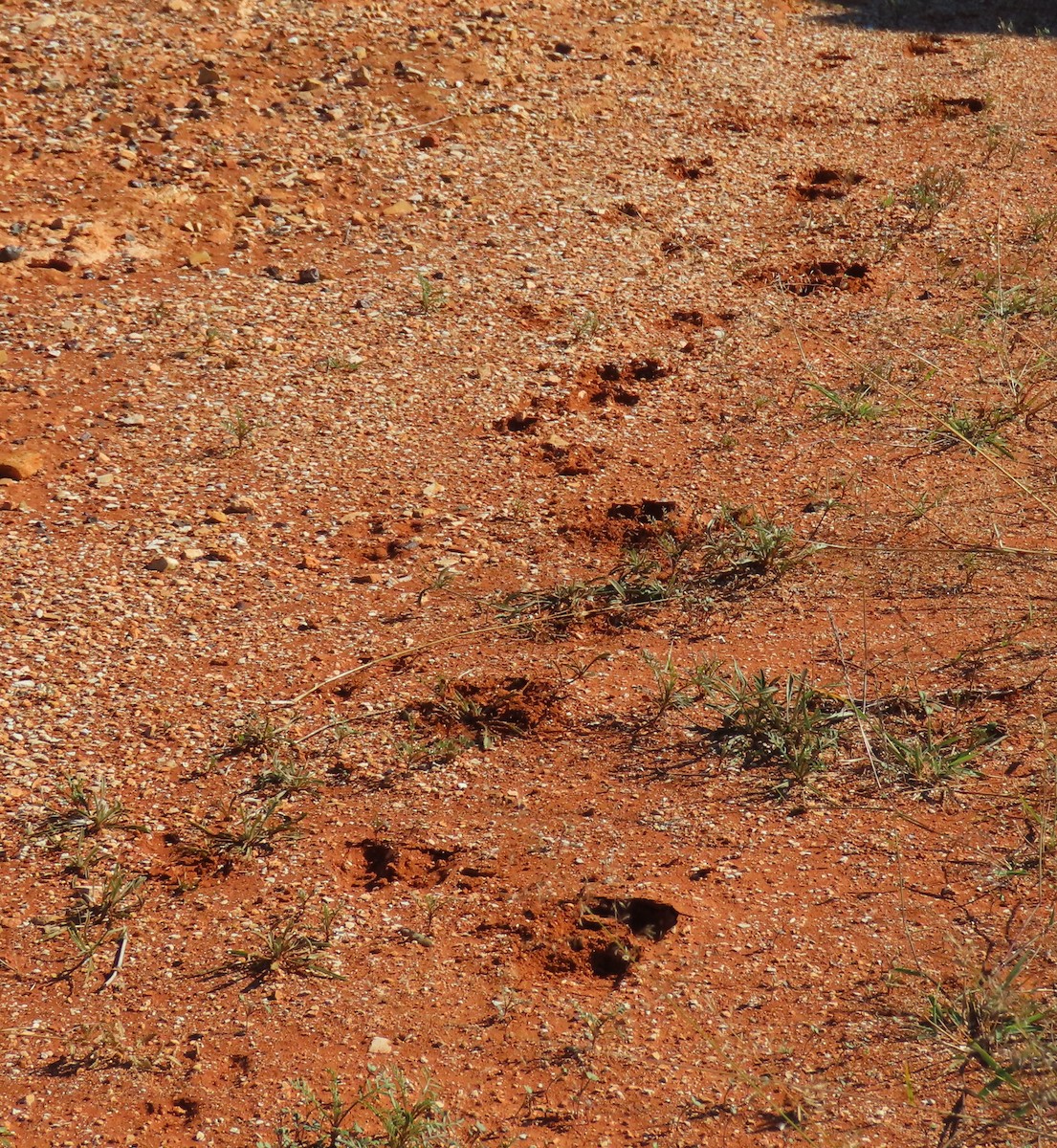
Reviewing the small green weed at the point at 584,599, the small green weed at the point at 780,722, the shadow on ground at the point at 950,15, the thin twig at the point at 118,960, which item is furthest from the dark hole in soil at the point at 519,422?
the shadow on ground at the point at 950,15

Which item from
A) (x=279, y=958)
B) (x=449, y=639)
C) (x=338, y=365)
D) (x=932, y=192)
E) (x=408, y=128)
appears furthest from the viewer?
(x=408, y=128)

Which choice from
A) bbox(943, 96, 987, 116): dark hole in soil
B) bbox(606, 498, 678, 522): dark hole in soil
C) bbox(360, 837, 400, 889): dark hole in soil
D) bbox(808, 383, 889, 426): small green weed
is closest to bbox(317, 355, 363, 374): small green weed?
bbox(606, 498, 678, 522): dark hole in soil

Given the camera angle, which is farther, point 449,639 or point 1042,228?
point 1042,228

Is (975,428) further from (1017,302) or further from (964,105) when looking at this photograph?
(964,105)

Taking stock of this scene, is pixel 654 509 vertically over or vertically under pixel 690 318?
under

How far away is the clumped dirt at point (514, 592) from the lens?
2.10 meters

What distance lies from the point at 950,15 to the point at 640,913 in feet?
19.2

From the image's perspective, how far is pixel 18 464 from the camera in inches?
132

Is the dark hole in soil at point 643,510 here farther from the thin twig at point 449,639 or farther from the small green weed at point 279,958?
the small green weed at point 279,958

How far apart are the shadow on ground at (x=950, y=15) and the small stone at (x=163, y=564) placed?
4.89 m

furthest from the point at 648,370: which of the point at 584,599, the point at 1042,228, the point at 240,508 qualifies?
the point at 1042,228

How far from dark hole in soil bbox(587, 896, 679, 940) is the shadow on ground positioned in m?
5.43

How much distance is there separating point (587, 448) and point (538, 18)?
10.2ft

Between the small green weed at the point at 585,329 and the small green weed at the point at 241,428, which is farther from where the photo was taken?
the small green weed at the point at 585,329
